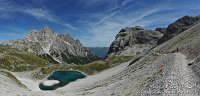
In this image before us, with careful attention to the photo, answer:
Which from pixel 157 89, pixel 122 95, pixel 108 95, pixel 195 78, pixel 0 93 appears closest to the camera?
pixel 157 89

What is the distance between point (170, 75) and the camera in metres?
48.4

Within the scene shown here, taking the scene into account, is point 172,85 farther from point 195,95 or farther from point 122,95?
point 122,95

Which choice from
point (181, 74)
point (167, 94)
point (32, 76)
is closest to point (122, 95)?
point (181, 74)

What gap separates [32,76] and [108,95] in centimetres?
13934

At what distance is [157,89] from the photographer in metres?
41.2

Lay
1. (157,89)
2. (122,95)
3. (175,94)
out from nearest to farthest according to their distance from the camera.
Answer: (175,94) → (157,89) → (122,95)

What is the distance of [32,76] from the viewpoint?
190 m

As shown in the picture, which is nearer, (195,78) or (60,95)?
(195,78)

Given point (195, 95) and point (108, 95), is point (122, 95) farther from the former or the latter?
point (195, 95)

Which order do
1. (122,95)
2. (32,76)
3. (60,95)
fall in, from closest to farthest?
(122,95) → (60,95) → (32,76)

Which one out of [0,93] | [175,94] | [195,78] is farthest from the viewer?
[0,93]

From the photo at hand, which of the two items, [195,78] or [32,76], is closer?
[195,78]

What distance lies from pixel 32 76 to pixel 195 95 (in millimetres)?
163912

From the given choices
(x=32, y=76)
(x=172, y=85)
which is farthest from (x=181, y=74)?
(x=32, y=76)
